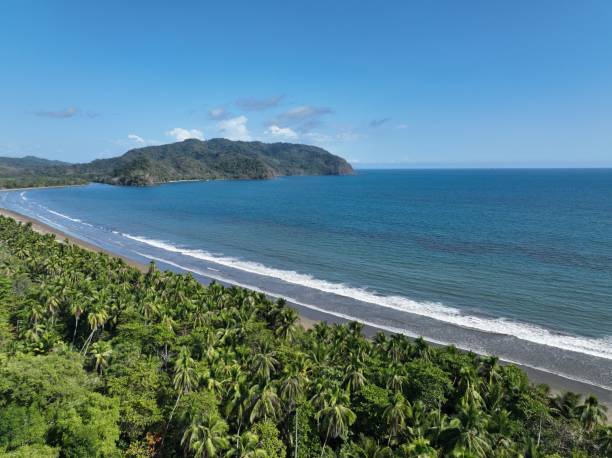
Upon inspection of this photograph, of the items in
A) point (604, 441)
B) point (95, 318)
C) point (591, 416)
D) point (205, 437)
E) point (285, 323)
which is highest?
point (95, 318)

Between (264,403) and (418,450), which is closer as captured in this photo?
(418,450)

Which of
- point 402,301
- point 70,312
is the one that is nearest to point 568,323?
point 402,301

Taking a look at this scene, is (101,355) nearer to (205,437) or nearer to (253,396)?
(253,396)

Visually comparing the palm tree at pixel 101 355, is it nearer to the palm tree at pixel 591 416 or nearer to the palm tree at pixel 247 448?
the palm tree at pixel 247 448

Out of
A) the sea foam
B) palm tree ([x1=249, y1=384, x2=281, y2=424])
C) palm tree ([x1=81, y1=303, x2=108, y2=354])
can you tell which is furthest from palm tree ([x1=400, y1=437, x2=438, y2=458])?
palm tree ([x1=81, y1=303, x2=108, y2=354])

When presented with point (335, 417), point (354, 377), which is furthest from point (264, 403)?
point (354, 377)

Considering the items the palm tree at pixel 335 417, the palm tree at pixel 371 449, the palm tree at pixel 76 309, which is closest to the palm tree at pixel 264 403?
the palm tree at pixel 335 417
